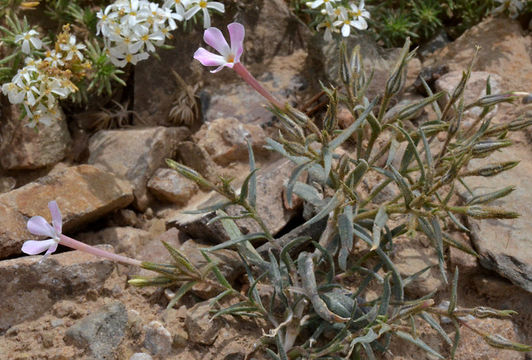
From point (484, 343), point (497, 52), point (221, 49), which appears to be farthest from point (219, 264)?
point (497, 52)

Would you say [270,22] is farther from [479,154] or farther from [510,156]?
[479,154]

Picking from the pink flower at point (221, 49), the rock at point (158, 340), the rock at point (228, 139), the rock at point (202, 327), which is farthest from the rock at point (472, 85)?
the rock at point (158, 340)

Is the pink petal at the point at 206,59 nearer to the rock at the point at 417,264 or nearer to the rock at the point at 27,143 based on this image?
the rock at the point at 417,264

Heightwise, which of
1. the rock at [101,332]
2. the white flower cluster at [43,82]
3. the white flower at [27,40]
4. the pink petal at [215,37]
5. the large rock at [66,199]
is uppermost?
the pink petal at [215,37]

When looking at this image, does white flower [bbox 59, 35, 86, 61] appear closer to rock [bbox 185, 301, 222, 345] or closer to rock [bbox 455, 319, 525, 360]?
rock [bbox 185, 301, 222, 345]

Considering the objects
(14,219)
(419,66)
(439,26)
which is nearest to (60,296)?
(14,219)

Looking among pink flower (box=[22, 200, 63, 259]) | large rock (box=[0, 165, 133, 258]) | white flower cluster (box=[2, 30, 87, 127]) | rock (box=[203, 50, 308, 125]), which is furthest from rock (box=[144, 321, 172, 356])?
rock (box=[203, 50, 308, 125])
